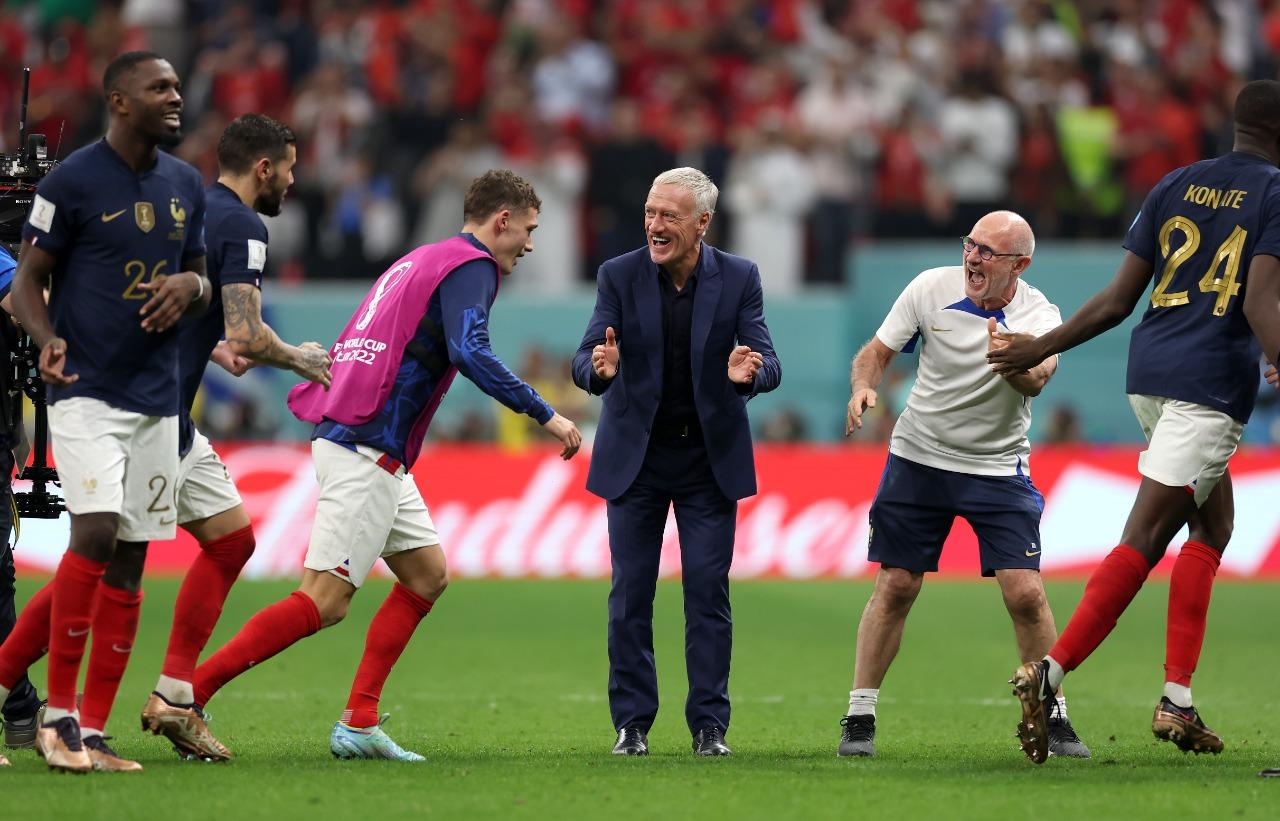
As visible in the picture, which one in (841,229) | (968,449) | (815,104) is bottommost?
(968,449)

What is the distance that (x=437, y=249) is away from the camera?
7457 mm

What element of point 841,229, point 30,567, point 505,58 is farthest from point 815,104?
point 30,567

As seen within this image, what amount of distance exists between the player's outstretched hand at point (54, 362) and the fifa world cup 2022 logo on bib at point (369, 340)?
125cm

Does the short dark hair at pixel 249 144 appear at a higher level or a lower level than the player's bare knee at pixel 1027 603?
higher

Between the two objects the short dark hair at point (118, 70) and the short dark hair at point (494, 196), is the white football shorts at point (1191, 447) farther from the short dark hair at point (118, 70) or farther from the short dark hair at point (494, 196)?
the short dark hair at point (118, 70)

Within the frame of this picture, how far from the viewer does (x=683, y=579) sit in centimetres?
787

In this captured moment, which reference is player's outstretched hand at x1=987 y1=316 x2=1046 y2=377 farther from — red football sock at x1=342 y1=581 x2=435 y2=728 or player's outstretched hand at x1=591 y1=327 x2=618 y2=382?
red football sock at x1=342 y1=581 x2=435 y2=728

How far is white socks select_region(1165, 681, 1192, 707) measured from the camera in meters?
7.52

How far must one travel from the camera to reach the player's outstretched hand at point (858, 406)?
747cm

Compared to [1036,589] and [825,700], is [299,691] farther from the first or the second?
[1036,589]

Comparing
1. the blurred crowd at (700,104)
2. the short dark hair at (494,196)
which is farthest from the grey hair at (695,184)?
the blurred crowd at (700,104)

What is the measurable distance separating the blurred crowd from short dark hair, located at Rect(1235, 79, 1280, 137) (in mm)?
12160

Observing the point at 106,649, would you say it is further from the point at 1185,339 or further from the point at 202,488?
the point at 1185,339

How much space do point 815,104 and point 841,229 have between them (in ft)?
5.75
